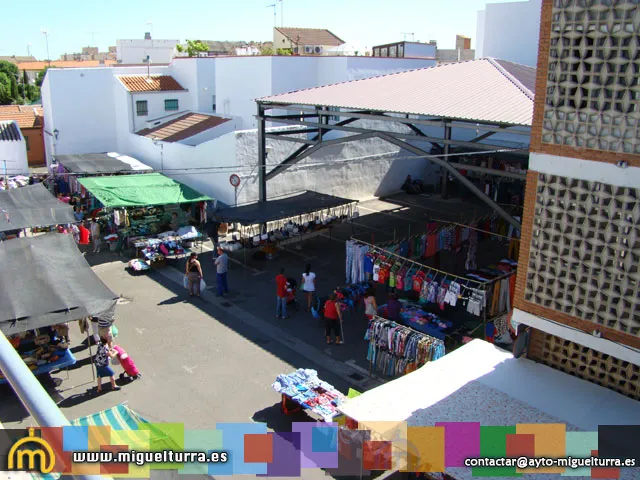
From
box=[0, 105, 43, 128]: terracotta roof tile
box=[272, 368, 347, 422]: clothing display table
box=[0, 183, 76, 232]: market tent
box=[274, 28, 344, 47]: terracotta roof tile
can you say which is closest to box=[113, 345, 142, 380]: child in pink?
box=[272, 368, 347, 422]: clothing display table

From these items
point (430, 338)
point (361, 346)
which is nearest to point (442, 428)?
point (430, 338)

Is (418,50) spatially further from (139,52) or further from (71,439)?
(71,439)

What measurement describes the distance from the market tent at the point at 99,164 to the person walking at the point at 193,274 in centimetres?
946

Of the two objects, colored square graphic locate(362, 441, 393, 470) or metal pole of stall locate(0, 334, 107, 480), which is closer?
metal pole of stall locate(0, 334, 107, 480)

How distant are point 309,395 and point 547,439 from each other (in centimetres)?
414

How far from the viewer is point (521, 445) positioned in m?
7.30

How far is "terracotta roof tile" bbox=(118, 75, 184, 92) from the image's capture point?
2990 centimetres

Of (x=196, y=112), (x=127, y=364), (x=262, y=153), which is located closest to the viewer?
(x=127, y=364)

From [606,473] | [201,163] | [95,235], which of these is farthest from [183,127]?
[606,473]

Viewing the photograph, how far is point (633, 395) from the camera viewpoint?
322 inches

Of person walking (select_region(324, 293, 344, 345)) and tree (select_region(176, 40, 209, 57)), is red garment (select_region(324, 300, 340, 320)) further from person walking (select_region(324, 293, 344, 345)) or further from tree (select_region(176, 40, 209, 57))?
tree (select_region(176, 40, 209, 57))

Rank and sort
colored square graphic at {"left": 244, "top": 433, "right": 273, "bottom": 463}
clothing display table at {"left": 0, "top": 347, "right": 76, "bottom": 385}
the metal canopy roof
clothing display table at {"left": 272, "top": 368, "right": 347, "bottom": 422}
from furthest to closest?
1. the metal canopy roof
2. clothing display table at {"left": 0, "top": 347, "right": 76, "bottom": 385}
3. clothing display table at {"left": 272, "top": 368, "right": 347, "bottom": 422}
4. colored square graphic at {"left": 244, "top": 433, "right": 273, "bottom": 463}

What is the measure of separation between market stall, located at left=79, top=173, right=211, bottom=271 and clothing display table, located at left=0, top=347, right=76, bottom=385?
6.26 m

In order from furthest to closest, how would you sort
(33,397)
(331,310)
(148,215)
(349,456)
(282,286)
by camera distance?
(148,215), (282,286), (331,310), (349,456), (33,397)
